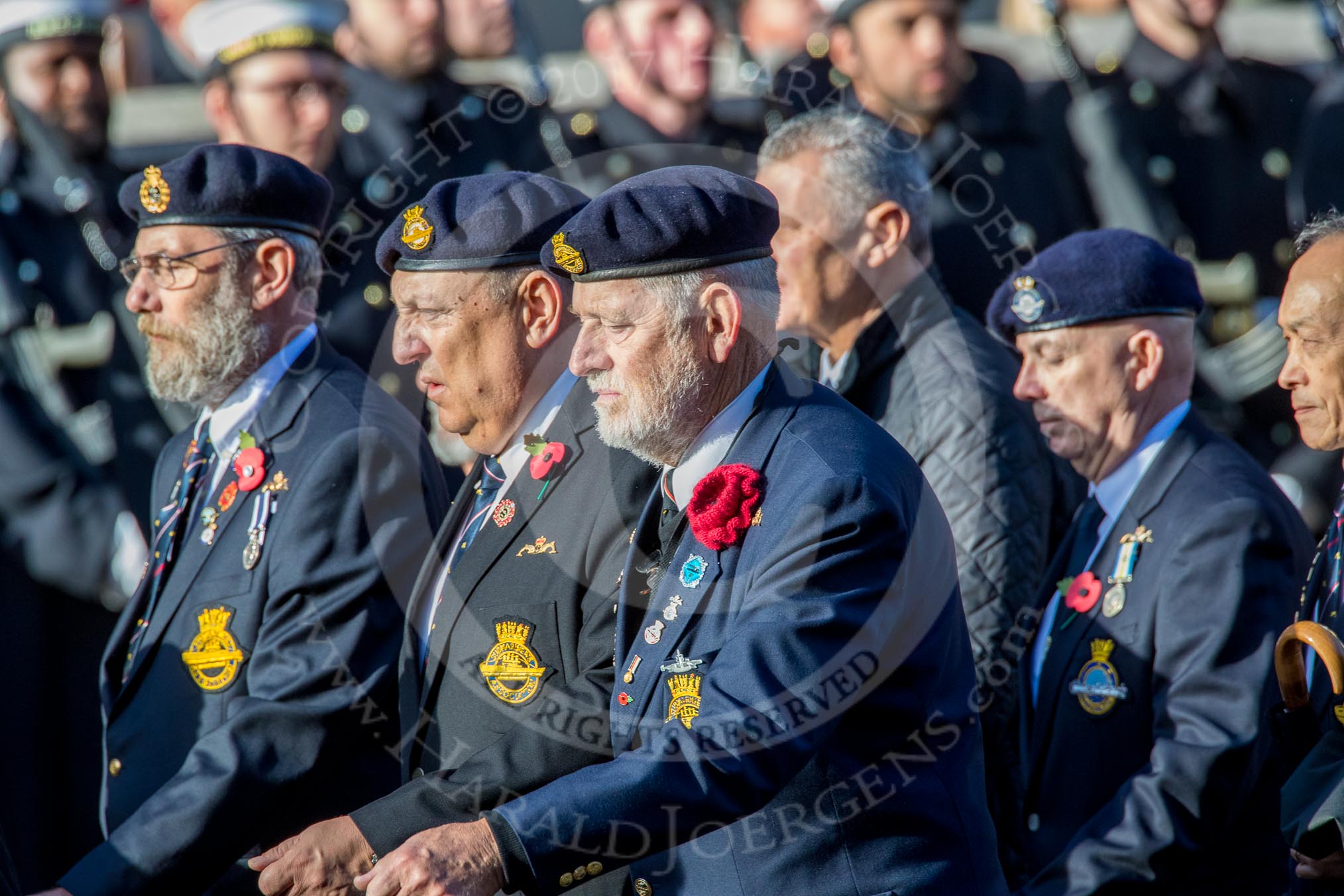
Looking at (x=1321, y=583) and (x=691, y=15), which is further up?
(x=691, y=15)

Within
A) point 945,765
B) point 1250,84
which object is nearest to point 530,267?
point 945,765

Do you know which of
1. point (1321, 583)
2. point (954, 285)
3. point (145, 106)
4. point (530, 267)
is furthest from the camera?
point (145, 106)

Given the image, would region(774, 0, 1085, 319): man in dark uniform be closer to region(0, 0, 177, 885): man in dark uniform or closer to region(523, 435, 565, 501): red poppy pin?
region(523, 435, 565, 501): red poppy pin

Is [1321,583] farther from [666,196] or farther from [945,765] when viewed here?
[666,196]

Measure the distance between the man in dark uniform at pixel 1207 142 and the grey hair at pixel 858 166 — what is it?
6.50 ft

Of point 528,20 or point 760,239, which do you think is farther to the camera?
point 528,20

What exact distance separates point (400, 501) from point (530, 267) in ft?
2.19

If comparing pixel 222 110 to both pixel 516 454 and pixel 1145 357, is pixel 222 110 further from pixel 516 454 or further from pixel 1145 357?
pixel 1145 357

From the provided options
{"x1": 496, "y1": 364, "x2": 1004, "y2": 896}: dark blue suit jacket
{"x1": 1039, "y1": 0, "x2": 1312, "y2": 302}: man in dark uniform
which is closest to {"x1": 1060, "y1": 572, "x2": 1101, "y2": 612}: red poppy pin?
{"x1": 496, "y1": 364, "x2": 1004, "y2": 896}: dark blue suit jacket

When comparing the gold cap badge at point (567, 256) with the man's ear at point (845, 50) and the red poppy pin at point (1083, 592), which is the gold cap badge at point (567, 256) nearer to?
the red poppy pin at point (1083, 592)

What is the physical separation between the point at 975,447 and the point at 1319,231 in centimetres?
102

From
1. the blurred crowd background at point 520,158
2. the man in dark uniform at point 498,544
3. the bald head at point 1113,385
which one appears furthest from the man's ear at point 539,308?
the blurred crowd background at point 520,158

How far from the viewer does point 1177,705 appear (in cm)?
360

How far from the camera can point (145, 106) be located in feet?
24.6
